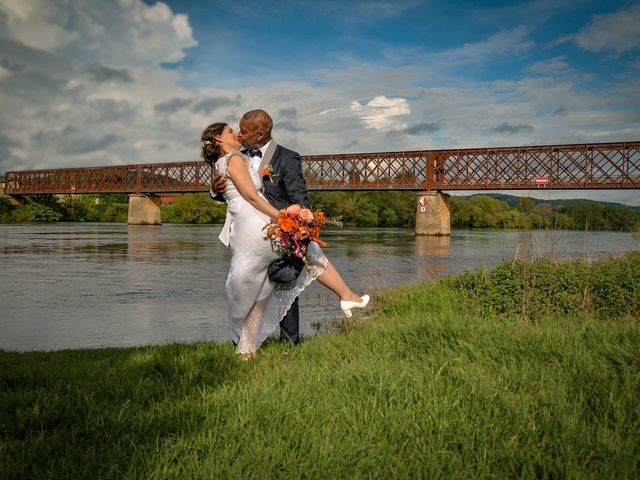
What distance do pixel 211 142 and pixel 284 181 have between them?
74cm

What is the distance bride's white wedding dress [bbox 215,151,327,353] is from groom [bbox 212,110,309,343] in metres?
0.17

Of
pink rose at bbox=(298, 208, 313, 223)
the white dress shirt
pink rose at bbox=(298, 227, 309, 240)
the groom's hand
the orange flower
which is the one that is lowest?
pink rose at bbox=(298, 227, 309, 240)

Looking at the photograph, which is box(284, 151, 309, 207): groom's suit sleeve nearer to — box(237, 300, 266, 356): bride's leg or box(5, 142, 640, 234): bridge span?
box(237, 300, 266, 356): bride's leg

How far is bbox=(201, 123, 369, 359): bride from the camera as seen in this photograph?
493cm

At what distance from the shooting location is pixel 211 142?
201 inches

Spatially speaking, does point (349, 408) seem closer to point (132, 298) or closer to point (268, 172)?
point (268, 172)

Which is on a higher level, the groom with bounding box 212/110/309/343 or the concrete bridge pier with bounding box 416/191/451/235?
the groom with bounding box 212/110/309/343

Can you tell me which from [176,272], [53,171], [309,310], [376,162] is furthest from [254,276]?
[53,171]

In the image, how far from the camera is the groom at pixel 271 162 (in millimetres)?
5078

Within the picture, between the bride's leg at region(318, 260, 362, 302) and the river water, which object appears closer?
the bride's leg at region(318, 260, 362, 302)

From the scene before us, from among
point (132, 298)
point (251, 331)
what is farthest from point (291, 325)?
point (132, 298)

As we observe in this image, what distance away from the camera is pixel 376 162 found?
81625 mm

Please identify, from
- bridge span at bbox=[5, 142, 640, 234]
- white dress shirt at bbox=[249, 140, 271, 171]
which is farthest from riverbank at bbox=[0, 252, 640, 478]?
bridge span at bbox=[5, 142, 640, 234]

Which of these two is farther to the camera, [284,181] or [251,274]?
[284,181]
